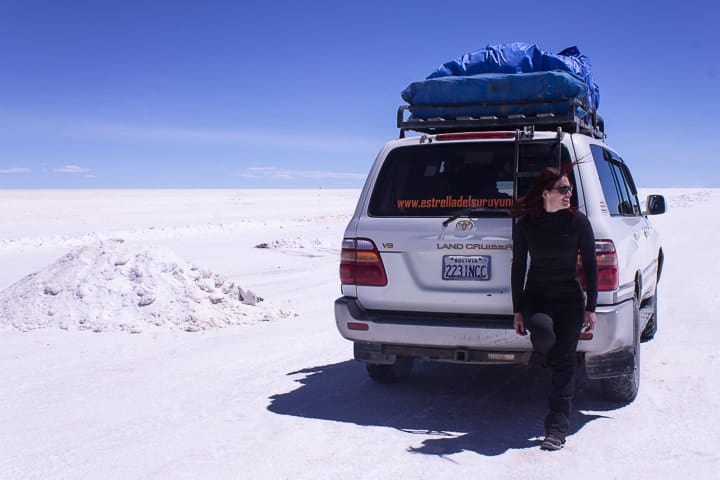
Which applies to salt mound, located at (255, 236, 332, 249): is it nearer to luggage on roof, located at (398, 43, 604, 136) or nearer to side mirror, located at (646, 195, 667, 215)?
side mirror, located at (646, 195, 667, 215)

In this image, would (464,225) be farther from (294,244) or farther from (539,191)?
(294,244)

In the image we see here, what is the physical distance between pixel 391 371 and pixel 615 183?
2.53m

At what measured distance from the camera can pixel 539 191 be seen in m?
4.82

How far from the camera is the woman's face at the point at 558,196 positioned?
4.75m

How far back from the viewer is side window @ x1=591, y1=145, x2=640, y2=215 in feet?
19.2

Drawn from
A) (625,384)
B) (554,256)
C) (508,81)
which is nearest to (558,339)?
(554,256)

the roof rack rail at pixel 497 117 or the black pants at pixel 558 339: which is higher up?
the roof rack rail at pixel 497 117

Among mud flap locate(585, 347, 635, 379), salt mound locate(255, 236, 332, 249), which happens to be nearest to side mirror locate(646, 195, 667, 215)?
mud flap locate(585, 347, 635, 379)

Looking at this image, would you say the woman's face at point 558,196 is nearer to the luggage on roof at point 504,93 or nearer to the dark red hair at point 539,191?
the dark red hair at point 539,191

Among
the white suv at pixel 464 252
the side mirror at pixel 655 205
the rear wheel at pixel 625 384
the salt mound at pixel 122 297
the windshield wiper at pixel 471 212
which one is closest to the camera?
the white suv at pixel 464 252

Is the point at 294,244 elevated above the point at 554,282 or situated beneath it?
situated beneath

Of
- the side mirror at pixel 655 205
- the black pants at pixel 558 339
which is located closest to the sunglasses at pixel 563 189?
the black pants at pixel 558 339

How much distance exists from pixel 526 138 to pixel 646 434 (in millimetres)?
2199

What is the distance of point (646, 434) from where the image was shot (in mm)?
5188
